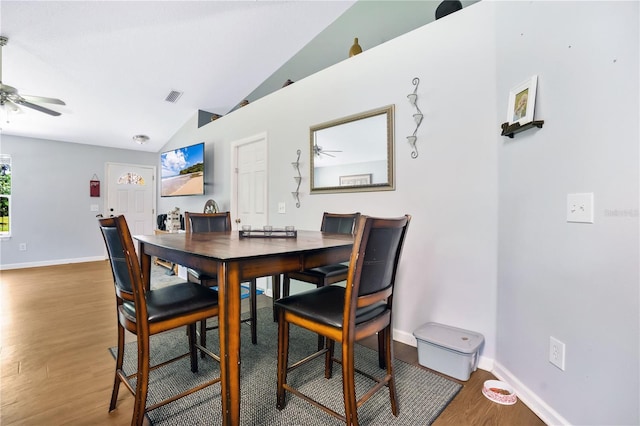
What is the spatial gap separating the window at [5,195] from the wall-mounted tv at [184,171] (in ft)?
7.88

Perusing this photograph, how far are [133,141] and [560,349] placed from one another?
6.90 metres

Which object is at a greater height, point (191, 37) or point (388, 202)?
point (191, 37)

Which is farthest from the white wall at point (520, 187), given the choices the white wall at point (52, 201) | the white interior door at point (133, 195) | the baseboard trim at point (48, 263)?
the baseboard trim at point (48, 263)

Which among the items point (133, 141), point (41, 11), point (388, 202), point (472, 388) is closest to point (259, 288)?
point (388, 202)

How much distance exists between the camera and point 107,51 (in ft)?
10.7

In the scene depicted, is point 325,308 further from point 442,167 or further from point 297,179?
point 297,179

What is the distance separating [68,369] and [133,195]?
5.19m

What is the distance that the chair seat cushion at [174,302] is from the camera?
1266 millimetres

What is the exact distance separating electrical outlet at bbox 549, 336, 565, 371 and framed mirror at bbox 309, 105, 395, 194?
140 cm

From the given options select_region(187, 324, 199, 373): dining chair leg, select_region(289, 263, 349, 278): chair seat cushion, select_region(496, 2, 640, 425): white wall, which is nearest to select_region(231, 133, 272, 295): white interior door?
select_region(289, 263, 349, 278): chair seat cushion

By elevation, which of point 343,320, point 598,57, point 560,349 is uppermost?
Answer: point 598,57

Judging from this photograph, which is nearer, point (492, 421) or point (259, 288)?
point (492, 421)

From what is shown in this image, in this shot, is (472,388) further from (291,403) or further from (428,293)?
(291,403)

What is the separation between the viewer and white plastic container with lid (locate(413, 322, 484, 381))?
Result: 5.71 ft
